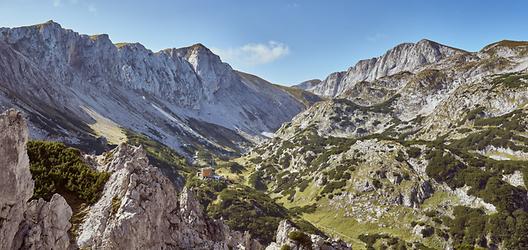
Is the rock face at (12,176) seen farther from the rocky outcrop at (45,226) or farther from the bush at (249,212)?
the bush at (249,212)

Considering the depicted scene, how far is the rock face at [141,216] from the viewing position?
97.2 ft

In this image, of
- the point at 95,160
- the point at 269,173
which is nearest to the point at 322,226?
the point at 269,173

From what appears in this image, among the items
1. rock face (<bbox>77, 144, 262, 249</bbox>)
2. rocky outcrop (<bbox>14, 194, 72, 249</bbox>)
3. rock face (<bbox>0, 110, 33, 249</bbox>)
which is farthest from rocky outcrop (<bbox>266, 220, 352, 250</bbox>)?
rock face (<bbox>0, 110, 33, 249</bbox>)

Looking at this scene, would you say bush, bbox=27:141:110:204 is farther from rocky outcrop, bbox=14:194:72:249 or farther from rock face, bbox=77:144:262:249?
rocky outcrop, bbox=14:194:72:249

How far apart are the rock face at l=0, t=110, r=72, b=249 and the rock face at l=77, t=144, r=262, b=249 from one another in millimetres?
2591

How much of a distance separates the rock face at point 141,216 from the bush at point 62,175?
1194 millimetres

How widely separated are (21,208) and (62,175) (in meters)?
9.14

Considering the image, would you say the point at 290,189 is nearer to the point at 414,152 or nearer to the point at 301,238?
the point at 414,152

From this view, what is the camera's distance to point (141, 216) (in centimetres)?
3133

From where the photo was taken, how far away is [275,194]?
16250cm

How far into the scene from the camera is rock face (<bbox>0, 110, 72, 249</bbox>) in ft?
80.6

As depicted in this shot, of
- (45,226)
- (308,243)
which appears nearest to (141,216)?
(45,226)

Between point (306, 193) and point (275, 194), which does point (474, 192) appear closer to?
point (306, 193)

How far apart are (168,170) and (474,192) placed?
10566cm
